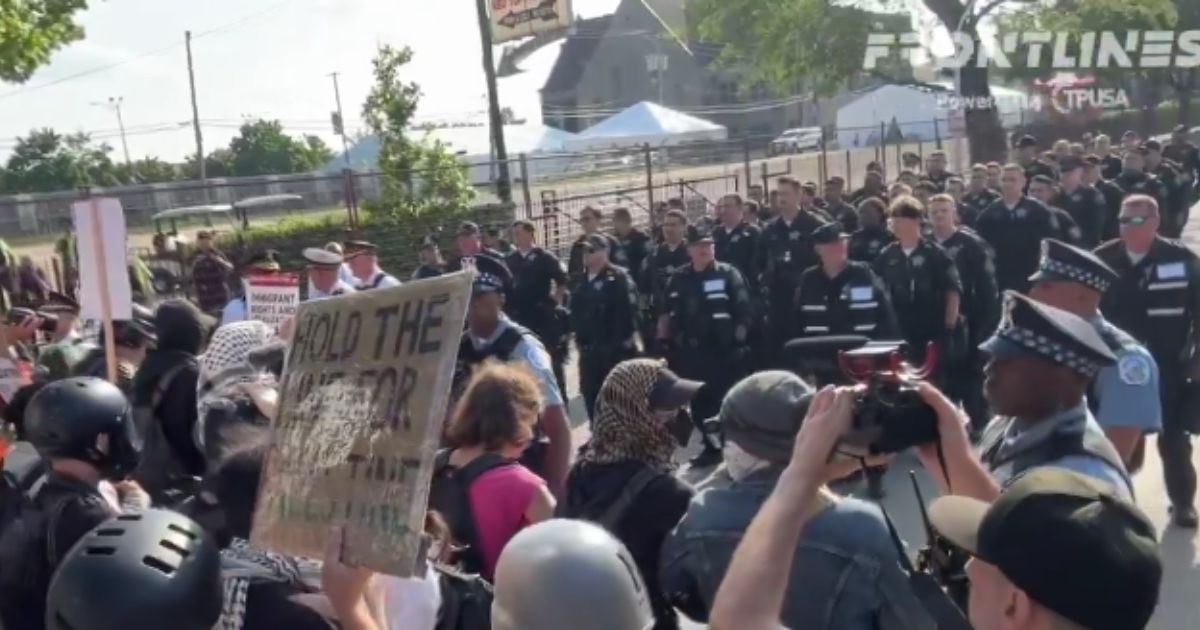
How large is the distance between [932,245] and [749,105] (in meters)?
68.8

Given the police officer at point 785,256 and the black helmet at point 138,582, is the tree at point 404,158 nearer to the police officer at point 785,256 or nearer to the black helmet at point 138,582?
the police officer at point 785,256

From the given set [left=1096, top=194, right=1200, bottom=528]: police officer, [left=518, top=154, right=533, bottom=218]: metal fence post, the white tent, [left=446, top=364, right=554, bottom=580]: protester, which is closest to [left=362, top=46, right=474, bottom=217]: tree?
[left=518, top=154, right=533, bottom=218]: metal fence post

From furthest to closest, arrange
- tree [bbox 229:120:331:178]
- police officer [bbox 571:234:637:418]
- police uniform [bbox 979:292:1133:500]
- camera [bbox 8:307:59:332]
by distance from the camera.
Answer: tree [bbox 229:120:331:178], police officer [bbox 571:234:637:418], camera [bbox 8:307:59:332], police uniform [bbox 979:292:1133:500]

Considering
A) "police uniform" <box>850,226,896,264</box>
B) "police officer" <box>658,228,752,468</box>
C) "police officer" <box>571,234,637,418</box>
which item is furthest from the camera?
"police uniform" <box>850,226,896,264</box>

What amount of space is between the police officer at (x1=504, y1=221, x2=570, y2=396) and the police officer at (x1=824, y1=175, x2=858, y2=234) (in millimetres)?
3045

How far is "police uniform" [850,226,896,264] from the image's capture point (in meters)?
10.4

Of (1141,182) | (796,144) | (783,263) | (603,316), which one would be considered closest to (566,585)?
(603,316)

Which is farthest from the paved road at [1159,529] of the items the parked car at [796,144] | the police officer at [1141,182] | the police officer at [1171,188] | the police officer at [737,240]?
the parked car at [796,144]

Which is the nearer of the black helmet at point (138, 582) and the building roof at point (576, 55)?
the black helmet at point (138, 582)

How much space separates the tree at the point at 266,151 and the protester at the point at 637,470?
2619 inches

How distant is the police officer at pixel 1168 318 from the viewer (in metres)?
6.75

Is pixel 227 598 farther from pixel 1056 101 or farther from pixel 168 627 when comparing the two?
pixel 1056 101

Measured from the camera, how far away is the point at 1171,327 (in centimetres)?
676

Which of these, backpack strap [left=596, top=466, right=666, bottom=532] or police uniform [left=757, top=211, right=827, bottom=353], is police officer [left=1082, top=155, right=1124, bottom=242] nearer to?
police uniform [left=757, top=211, right=827, bottom=353]
